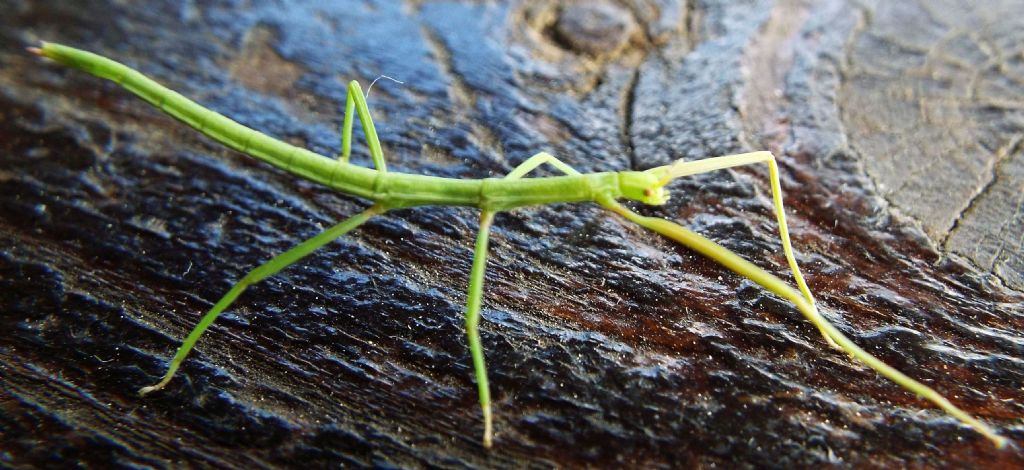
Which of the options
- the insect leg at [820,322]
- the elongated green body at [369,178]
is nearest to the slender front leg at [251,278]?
the elongated green body at [369,178]

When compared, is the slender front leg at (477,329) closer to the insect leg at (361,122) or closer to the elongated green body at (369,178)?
the elongated green body at (369,178)

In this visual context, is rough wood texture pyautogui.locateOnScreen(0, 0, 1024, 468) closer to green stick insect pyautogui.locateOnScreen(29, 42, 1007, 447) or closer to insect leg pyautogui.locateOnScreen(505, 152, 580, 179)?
green stick insect pyautogui.locateOnScreen(29, 42, 1007, 447)

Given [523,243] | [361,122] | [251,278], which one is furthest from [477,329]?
[361,122]

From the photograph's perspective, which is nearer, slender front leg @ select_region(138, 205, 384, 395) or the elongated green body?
slender front leg @ select_region(138, 205, 384, 395)

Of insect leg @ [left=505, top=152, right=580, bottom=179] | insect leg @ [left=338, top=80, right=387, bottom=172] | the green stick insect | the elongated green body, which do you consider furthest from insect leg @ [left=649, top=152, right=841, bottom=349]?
insect leg @ [left=338, top=80, right=387, bottom=172]

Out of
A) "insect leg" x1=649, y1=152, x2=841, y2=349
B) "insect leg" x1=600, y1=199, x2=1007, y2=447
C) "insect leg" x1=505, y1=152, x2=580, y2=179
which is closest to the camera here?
"insect leg" x1=600, y1=199, x2=1007, y2=447

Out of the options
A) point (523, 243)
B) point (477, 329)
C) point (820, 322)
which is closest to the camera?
point (820, 322)

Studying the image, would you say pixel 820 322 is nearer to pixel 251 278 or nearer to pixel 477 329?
pixel 477 329
